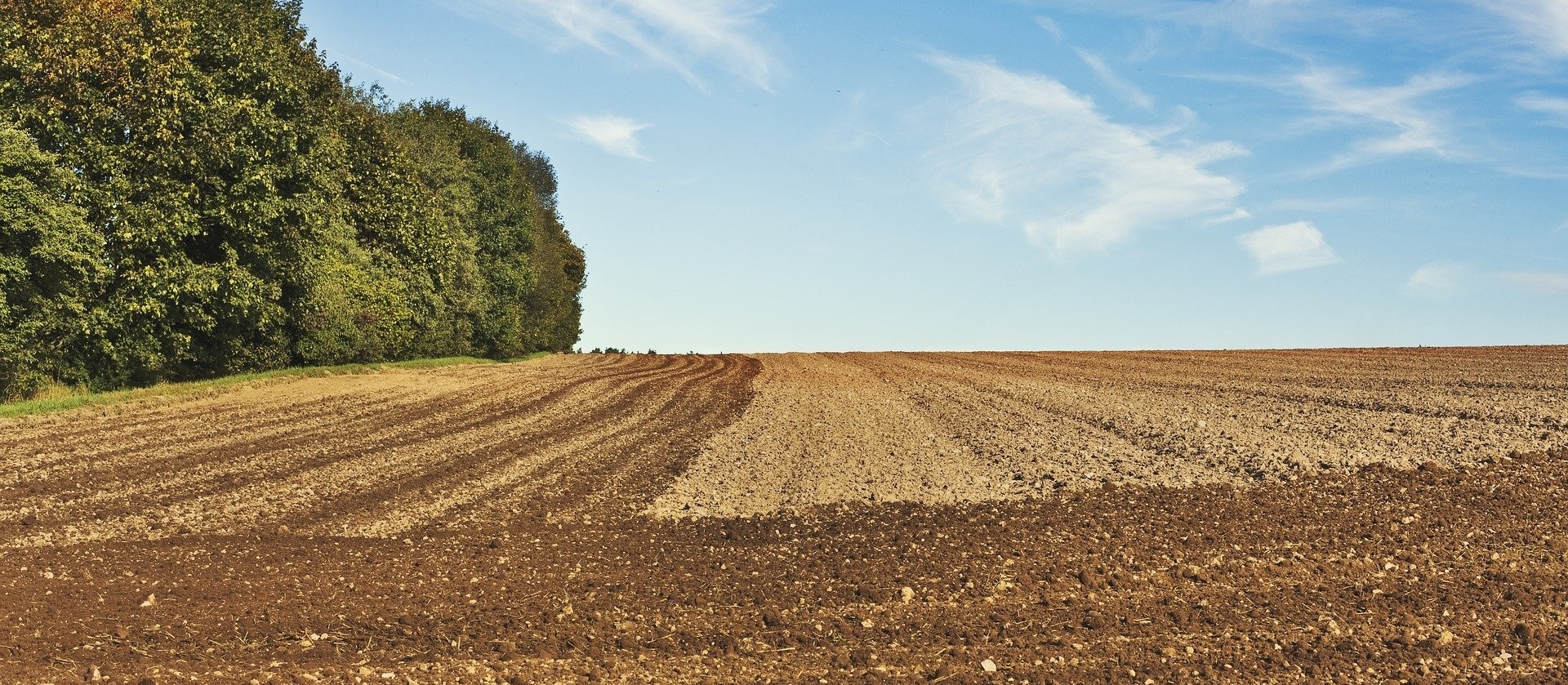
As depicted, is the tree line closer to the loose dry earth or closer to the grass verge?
the grass verge

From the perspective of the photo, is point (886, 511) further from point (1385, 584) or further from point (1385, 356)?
point (1385, 356)

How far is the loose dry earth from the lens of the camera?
810 centimetres

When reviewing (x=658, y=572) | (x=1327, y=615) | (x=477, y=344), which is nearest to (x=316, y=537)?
(x=658, y=572)

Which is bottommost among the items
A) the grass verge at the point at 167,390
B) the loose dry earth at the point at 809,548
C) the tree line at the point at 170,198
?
the loose dry earth at the point at 809,548

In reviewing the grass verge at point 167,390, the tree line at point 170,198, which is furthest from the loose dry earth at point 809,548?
the tree line at point 170,198

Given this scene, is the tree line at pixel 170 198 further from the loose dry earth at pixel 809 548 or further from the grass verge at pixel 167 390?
the loose dry earth at pixel 809 548

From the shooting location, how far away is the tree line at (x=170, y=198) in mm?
26375

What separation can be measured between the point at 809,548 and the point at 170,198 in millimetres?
23786

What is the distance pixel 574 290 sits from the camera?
84.2m

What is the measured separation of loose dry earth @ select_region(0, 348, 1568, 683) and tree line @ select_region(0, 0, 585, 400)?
5.46 meters

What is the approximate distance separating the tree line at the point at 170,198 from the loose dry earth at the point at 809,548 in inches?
215

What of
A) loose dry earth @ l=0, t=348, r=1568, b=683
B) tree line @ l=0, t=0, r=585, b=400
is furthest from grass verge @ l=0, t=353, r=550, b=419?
loose dry earth @ l=0, t=348, r=1568, b=683

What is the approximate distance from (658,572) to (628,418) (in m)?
14.0

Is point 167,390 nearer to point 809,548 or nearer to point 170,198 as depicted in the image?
point 170,198
